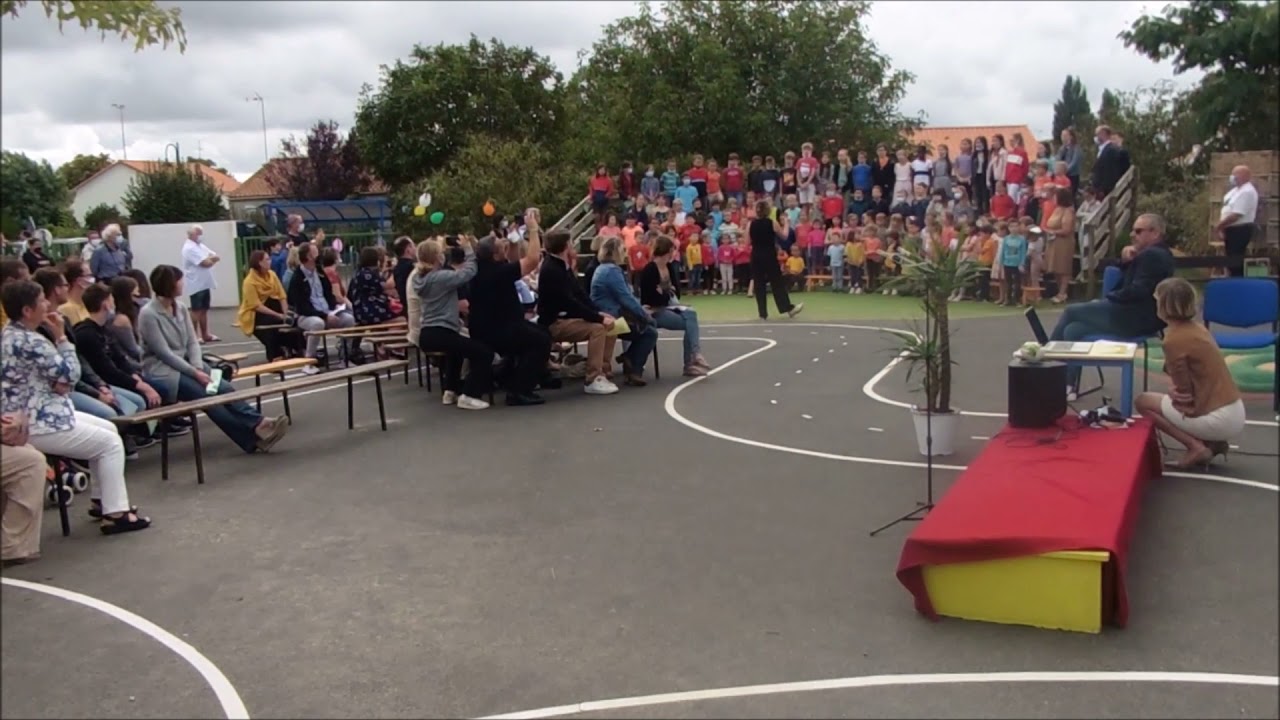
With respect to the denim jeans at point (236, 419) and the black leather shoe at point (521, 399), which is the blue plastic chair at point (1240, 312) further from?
the denim jeans at point (236, 419)

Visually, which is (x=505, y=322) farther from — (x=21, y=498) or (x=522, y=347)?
(x=21, y=498)

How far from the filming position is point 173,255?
2455 cm

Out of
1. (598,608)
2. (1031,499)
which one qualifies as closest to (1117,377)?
(1031,499)

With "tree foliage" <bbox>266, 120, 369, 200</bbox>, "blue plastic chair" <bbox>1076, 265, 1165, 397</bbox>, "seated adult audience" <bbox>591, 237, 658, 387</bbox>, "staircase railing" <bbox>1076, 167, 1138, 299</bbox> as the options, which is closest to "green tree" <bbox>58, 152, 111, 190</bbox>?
"seated adult audience" <bbox>591, 237, 658, 387</bbox>

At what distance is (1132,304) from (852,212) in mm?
12849

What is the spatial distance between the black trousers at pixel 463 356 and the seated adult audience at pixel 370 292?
3.00 m

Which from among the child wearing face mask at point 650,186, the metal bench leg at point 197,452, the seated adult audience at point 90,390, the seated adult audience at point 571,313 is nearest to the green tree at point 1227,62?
the seated adult audience at point 90,390

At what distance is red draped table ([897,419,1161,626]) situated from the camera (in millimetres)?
4781

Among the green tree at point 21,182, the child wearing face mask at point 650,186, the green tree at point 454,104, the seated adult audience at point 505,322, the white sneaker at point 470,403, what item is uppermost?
the green tree at point 454,104

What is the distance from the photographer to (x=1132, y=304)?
30.5 ft

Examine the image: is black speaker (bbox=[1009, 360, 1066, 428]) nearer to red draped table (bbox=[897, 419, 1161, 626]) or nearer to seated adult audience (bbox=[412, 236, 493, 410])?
red draped table (bbox=[897, 419, 1161, 626])

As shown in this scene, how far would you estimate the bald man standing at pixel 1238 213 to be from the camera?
8.79 feet

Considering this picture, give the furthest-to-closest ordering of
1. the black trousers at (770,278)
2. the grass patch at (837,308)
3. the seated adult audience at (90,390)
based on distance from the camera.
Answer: the grass patch at (837,308) → the black trousers at (770,278) → the seated adult audience at (90,390)

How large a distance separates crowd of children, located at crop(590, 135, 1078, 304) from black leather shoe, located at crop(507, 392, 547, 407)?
27.5ft
